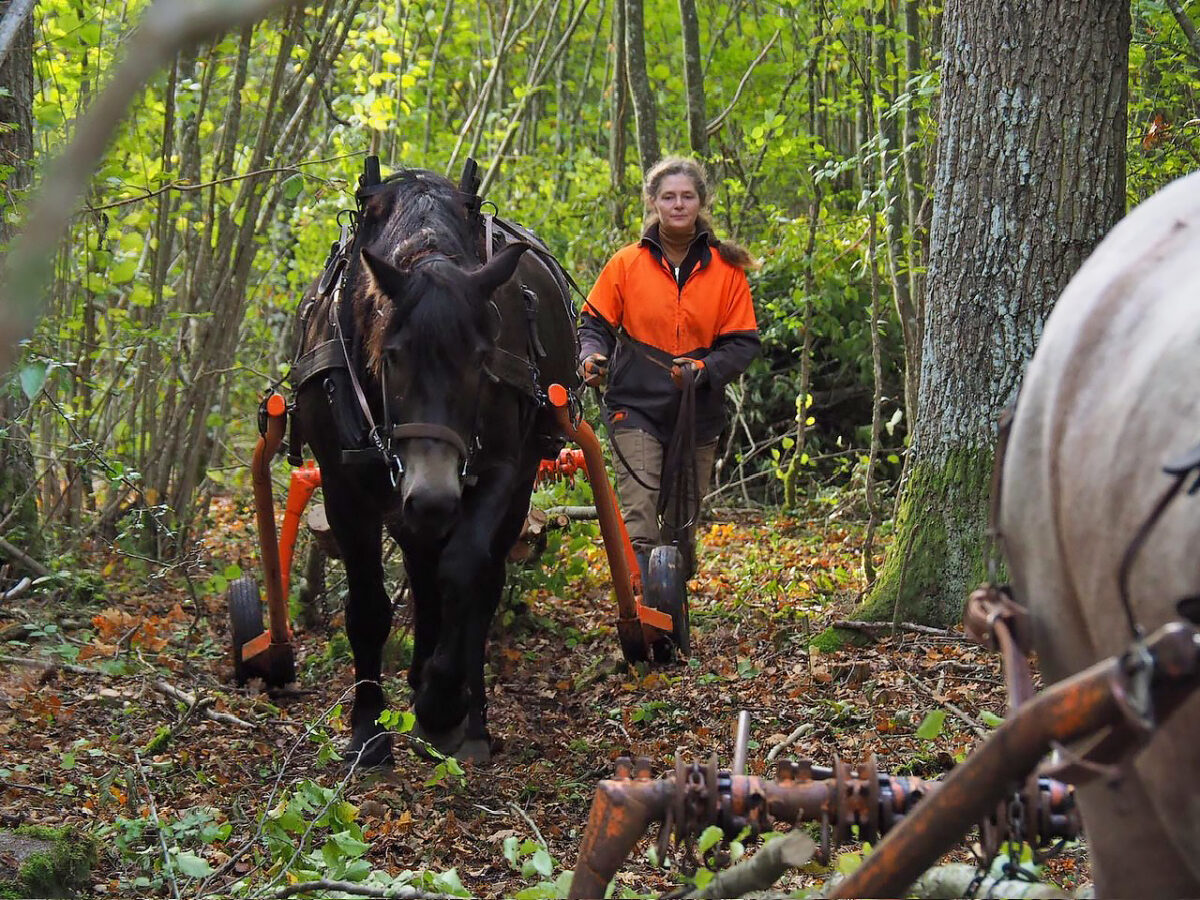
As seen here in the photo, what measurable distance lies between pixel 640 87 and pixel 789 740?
6.91 metres

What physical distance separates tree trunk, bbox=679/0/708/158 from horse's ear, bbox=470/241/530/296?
5.95 m

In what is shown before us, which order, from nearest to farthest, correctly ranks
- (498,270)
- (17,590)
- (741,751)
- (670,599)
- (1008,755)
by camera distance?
(1008,755), (741,751), (498,270), (17,590), (670,599)

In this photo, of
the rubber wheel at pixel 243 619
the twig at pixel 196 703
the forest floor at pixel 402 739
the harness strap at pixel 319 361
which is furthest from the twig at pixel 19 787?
the harness strap at pixel 319 361

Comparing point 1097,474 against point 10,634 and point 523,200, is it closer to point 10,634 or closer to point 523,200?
point 10,634

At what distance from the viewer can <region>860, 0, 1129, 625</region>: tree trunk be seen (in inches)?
204

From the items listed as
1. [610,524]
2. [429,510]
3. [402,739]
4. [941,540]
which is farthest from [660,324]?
[429,510]

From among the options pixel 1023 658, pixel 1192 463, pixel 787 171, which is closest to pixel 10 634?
pixel 1023 658

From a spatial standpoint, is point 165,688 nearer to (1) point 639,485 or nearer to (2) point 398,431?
(2) point 398,431

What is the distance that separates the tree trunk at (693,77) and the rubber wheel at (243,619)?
5.74 m

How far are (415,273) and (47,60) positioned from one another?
3.18 m

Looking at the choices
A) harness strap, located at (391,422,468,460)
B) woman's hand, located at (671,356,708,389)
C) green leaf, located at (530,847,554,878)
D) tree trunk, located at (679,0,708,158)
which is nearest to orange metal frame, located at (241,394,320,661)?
harness strap, located at (391,422,468,460)

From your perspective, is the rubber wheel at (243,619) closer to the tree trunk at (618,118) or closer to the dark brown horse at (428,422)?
the dark brown horse at (428,422)

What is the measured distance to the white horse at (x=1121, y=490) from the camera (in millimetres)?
1664

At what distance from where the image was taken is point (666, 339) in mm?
6836
